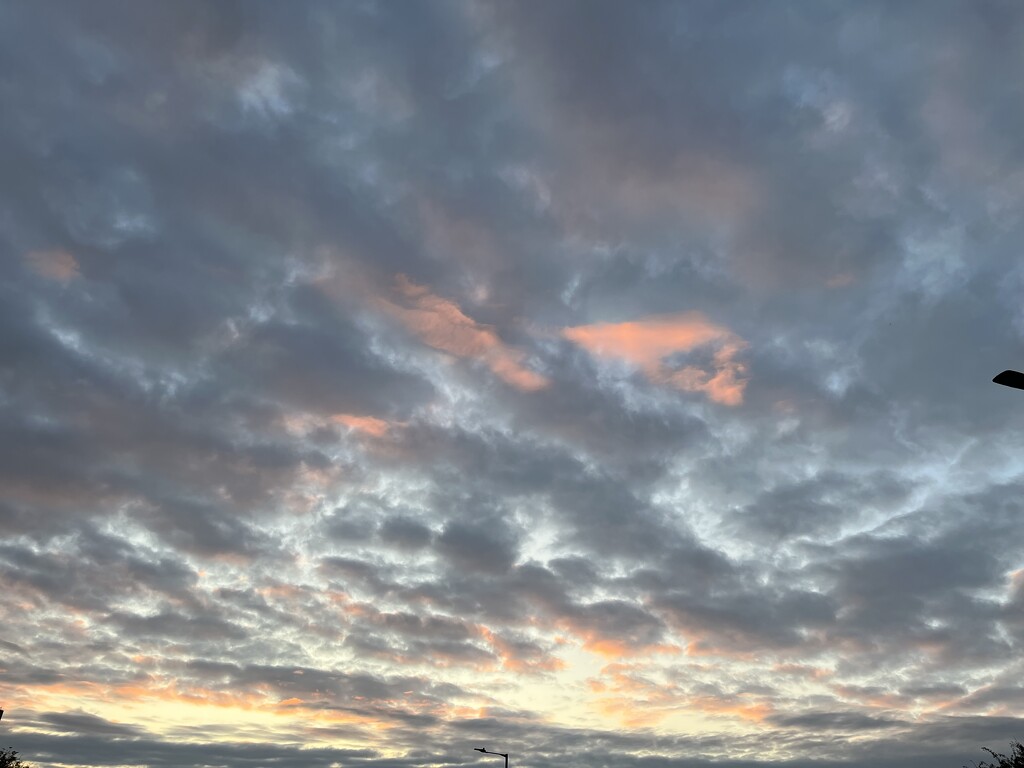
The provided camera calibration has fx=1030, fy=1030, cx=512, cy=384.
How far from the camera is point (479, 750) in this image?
84938mm

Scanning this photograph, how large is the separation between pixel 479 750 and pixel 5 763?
41811mm

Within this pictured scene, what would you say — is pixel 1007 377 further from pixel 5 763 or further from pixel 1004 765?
pixel 5 763

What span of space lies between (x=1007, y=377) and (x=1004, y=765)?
176ft

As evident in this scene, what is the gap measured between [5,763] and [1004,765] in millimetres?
79528

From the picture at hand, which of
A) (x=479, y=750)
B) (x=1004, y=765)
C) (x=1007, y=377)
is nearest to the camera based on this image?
(x=1007, y=377)

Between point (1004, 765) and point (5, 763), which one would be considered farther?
point (5, 763)

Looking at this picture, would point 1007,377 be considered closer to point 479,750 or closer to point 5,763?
point 479,750

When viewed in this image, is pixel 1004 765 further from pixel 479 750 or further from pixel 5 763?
pixel 5 763

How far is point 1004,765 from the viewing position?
63.5 meters

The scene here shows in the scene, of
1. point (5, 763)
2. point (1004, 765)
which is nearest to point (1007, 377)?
point (1004, 765)

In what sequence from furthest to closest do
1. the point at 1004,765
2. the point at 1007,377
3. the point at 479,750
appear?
the point at 479,750
the point at 1004,765
the point at 1007,377

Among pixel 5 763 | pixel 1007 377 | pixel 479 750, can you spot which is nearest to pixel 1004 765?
pixel 479 750

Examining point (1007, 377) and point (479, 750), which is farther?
point (479, 750)

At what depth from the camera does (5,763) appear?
89750 millimetres
